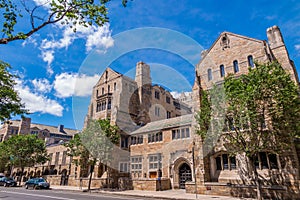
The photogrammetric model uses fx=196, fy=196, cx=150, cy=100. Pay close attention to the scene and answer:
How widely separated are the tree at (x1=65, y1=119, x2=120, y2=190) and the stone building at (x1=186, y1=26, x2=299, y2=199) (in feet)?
38.1

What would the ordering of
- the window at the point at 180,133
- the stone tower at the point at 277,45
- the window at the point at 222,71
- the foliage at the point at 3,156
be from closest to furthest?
1. the stone tower at the point at 277,45
2. the window at the point at 222,71
3. the window at the point at 180,133
4. the foliage at the point at 3,156

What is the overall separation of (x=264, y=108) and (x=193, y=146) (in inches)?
336

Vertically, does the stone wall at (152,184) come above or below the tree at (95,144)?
below

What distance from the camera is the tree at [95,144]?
2495cm

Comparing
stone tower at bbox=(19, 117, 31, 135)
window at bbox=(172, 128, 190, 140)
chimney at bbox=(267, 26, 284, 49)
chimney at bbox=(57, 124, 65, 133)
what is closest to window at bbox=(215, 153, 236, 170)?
window at bbox=(172, 128, 190, 140)

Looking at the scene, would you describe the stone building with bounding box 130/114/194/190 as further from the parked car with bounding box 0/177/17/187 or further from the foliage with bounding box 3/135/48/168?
the parked car with bounding box 0/177/17/187

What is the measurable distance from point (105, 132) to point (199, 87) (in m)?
13.4

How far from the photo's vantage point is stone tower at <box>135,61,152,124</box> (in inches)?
1475

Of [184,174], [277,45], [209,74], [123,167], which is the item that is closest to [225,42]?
[209,74]

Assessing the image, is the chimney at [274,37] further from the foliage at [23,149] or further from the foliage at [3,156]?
the foliage at [3,156]

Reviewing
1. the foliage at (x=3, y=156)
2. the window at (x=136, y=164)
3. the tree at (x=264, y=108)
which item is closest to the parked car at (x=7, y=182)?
the foliage at (x=3, y=156)

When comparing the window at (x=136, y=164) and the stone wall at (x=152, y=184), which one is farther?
the window at (x=136, y=164)

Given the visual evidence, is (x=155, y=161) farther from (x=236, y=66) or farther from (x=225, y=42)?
(x=225, y=42)

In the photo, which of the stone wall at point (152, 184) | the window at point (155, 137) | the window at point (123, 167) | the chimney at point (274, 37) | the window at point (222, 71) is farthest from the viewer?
the window at point (123, 167)
